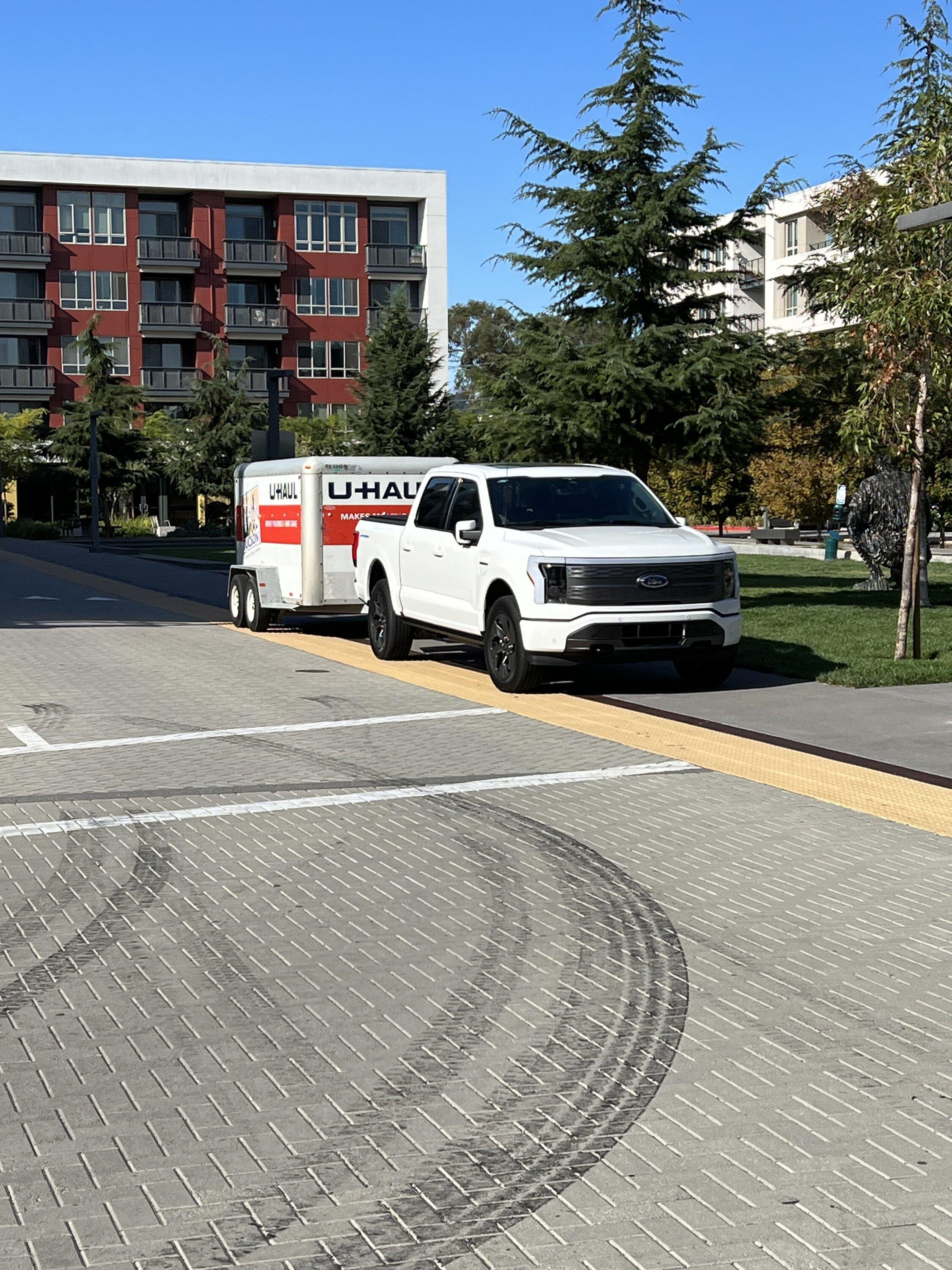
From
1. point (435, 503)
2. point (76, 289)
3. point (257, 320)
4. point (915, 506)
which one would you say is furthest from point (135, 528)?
point (915, 506)

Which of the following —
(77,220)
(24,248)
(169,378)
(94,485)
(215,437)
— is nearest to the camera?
(94,485)

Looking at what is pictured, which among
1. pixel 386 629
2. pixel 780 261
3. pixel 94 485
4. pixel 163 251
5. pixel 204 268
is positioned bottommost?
pixel 386 629

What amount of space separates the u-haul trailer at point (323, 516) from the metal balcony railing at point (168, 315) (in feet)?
209

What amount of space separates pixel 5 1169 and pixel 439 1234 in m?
1.19

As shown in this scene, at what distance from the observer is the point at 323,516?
1916cm

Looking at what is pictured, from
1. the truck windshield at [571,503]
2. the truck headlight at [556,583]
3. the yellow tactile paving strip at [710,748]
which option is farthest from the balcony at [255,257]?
the truck headlight at [556,583]

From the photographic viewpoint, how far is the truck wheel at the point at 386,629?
1706cm

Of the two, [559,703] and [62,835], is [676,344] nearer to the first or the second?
[559,703]

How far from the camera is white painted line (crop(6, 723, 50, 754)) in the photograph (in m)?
11.4

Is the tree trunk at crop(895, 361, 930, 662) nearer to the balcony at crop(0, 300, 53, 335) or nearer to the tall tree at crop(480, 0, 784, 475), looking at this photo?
the tall tree at crop(480, 0, 784, 475)

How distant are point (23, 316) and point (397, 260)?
1885 centimetres

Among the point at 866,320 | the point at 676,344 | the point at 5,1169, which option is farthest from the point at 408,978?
the point at 676,344

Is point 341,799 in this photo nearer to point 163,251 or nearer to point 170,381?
point 163,251

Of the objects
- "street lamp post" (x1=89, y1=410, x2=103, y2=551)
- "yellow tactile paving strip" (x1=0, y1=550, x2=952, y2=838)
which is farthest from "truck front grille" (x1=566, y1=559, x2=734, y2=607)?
"street lamp post" (x1=89, y1=410, x2=103, y2=551)
